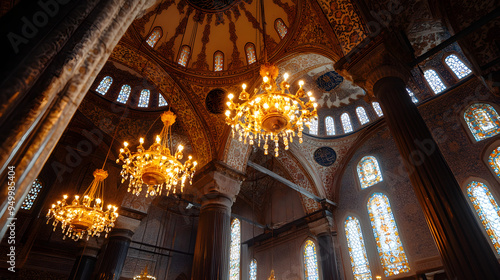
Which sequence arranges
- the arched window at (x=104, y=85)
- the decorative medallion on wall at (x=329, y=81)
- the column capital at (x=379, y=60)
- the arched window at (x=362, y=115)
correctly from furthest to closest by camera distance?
the arched window at (x=362, y=115) < the decorative medallion on wall at (x=329, y=81) < the arched window at (x=104, y=85) < the column capital at (x=379, y=60)

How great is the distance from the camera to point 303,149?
11516 mm

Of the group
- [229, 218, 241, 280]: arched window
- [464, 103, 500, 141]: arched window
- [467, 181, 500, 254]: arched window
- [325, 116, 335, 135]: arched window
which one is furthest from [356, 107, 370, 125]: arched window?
[229, 218, 241, 280]: arched window

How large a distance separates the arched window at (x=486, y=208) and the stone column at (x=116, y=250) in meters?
10.9

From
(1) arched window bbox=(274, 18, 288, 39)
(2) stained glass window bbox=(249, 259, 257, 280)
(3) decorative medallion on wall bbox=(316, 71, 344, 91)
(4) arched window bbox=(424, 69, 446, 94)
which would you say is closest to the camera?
(1) arched window bbox=(274, 18, 288, 39)

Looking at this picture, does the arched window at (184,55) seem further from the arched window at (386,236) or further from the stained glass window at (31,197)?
the stained glass window at (31,197)

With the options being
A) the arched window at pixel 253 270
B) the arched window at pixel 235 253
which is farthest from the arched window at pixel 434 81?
the arched window at pixel 235 253

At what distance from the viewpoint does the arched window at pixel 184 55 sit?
8.84 meters

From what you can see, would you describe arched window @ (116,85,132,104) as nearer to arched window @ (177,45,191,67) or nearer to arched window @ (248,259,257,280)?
arched window @ (177,45,191,67)

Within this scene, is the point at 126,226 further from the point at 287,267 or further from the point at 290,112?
the point at 290,112

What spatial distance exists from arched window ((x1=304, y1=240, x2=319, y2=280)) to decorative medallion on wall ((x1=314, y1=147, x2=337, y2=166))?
3342 millimetres

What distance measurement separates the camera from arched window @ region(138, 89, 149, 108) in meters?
11.2

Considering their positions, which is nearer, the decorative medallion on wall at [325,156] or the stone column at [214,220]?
the stone column at [214,220]

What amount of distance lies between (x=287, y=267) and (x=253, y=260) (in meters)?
2.07

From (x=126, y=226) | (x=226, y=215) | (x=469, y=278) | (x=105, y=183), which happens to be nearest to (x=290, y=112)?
(x=469, y=278)
